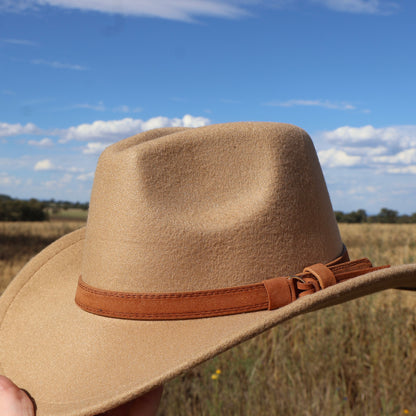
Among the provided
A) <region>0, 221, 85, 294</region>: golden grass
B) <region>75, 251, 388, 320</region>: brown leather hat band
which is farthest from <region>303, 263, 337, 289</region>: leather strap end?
<region>0, 221, 85, 294</region>: golden grass

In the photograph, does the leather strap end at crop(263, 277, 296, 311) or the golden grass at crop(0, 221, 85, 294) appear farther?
the golden grass at crop(0, 221, 85, 294)

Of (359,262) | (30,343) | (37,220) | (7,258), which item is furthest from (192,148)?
(37,220)

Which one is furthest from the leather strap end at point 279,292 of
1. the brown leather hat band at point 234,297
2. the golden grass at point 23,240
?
the golden grass at point 23,240

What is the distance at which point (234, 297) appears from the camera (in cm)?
137

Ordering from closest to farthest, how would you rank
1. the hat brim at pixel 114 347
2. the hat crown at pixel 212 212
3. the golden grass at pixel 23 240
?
1. the hat brim at pixel 114 347
2. the hat crown at pixel 212 212
3. the golden grass at pixel 23 240

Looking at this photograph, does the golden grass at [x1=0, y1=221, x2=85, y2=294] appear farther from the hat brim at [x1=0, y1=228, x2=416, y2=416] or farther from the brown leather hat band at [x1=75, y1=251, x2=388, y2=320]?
the brown leather hat band at [x1=75, y1=251, x2=388, y2=320]

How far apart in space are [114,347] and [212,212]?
52cm

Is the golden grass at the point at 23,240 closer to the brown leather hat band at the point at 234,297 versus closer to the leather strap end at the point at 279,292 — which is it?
the brown leather hat band at the point at 234,297

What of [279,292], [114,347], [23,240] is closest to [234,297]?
[279,292]

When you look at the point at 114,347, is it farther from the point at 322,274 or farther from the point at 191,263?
the point at 322,274

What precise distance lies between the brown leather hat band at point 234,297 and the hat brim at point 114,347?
0.08ft

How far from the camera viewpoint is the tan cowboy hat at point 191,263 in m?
1.34

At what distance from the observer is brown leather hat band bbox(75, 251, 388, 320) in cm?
135

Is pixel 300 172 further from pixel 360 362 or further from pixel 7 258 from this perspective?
pixel 7 258
